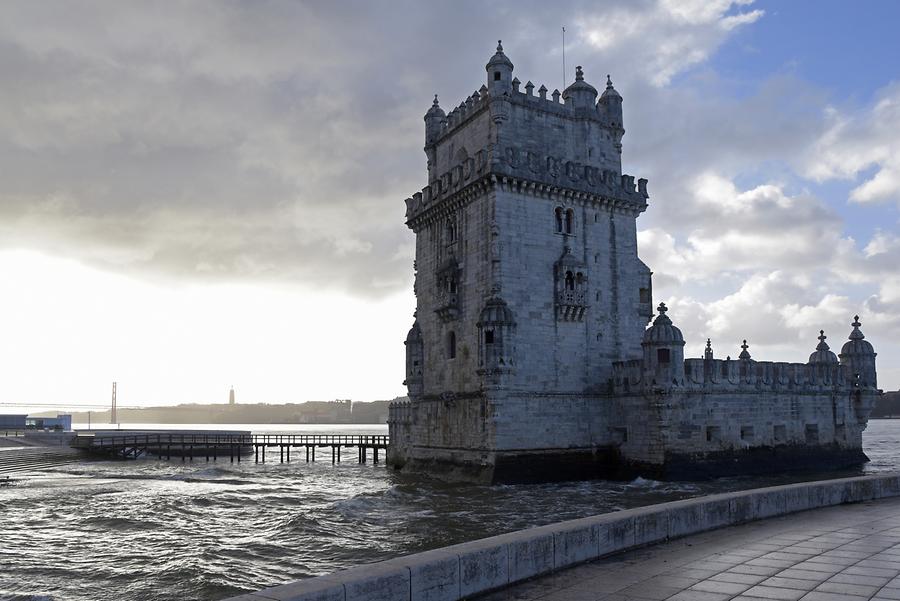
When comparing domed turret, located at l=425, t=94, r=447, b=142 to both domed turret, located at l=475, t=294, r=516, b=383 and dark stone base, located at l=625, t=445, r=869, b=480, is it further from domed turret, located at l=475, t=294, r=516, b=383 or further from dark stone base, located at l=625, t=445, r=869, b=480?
dark stone base, located at l=625, t=445, r=869, b=480

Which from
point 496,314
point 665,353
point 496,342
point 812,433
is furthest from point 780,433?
point 496,314

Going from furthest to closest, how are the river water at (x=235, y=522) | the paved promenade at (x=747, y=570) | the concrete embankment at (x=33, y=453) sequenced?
the concrete embankment at (x=33, y=453), the river water at (x=235, y=522), the paved promenade at (x=747, y=570)

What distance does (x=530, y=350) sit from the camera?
124ft

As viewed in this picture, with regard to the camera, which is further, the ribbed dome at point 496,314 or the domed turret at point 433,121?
the domed turret at point 433,121

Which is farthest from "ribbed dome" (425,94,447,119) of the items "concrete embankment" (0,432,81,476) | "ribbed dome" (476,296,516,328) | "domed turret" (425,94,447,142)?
"concrete embankment" (0,432,81,476)

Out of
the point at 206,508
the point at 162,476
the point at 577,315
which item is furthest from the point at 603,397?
the point at 162,476

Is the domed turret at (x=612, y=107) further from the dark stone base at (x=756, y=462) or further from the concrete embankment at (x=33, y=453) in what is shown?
the concrete embankment at (x=33, y=453)

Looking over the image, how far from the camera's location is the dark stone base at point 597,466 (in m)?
36.3

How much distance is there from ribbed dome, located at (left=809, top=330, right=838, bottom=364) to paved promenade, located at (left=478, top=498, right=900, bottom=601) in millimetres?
35813

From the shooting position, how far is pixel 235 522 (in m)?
28.5

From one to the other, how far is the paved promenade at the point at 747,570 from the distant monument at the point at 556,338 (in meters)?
23.0

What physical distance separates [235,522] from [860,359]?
3972 cm

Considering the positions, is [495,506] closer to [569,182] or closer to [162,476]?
[569,182]

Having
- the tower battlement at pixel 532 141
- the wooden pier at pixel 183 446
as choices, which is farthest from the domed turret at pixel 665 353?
the wooden pier at pixel 183 446
